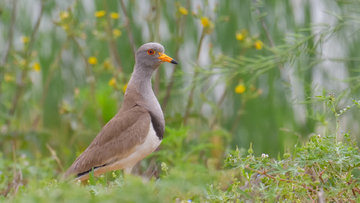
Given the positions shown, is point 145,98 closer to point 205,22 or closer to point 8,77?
point 205,22

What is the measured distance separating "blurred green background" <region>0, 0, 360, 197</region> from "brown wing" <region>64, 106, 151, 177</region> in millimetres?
728

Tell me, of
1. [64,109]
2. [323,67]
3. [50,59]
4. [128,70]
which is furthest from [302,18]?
[50,59]

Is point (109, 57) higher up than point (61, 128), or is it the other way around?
point (109, 57)

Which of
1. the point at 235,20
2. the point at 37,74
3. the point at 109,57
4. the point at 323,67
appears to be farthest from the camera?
the point at 37,74

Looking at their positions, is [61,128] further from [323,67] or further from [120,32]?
[323,67]

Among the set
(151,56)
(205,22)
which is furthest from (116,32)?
(151,56)

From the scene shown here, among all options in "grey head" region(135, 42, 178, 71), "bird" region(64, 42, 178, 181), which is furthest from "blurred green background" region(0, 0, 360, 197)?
"bird" region(64, 42, 178, 181)

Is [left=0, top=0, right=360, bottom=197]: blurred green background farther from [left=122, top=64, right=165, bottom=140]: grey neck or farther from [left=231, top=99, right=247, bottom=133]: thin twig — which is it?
[left=122, top=64, right=165, bottom=140]: grey neck

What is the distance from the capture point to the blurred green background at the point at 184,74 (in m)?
3.79

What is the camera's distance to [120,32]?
440 cm

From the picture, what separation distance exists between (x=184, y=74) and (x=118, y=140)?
1.01 metres

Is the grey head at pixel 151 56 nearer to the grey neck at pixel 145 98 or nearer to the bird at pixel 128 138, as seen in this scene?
the grey neck at pixel 145 98

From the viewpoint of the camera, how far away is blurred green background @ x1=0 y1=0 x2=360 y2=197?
3789 millimetres

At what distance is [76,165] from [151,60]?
31.4 inches
